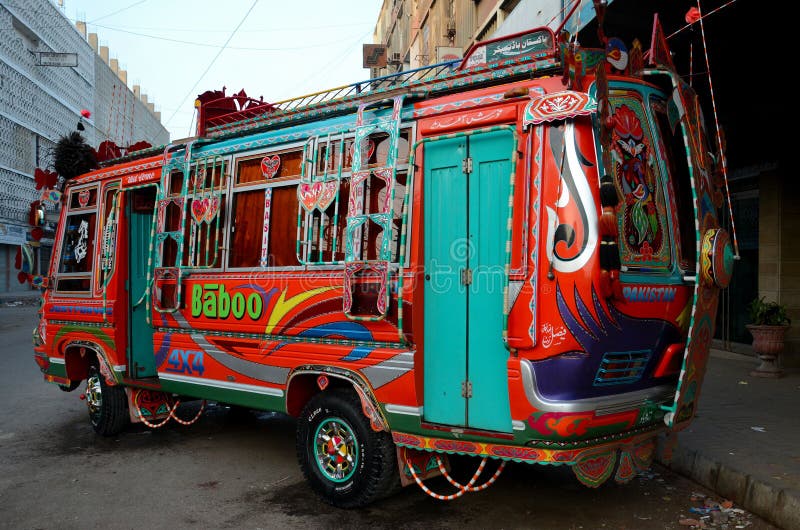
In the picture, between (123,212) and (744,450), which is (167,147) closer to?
(123,212)

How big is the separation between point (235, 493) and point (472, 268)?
8.70 feet

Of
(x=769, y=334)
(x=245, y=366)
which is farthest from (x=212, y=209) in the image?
(x=769, y=334)

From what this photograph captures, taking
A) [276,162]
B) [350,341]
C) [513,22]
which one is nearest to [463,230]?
[350,341]

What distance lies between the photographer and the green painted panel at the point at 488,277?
4223mm

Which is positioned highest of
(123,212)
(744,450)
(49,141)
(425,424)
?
(49,141)

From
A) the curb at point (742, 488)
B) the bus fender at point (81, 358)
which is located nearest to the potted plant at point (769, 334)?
the curb at point (742, 488)

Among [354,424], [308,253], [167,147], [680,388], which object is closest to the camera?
[680,388]

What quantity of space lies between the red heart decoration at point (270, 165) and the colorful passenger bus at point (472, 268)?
24 millimetres

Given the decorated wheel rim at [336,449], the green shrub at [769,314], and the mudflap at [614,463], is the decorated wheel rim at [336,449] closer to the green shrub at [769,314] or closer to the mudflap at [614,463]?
the mudflap at [614,463]

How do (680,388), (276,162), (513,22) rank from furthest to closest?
(513,22)
(276,162)
(680,388)

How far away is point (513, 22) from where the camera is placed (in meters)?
15.7

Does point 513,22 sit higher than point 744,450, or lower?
higher

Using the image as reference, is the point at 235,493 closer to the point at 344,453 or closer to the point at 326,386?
the point at 344,453

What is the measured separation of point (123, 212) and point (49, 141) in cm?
4936
